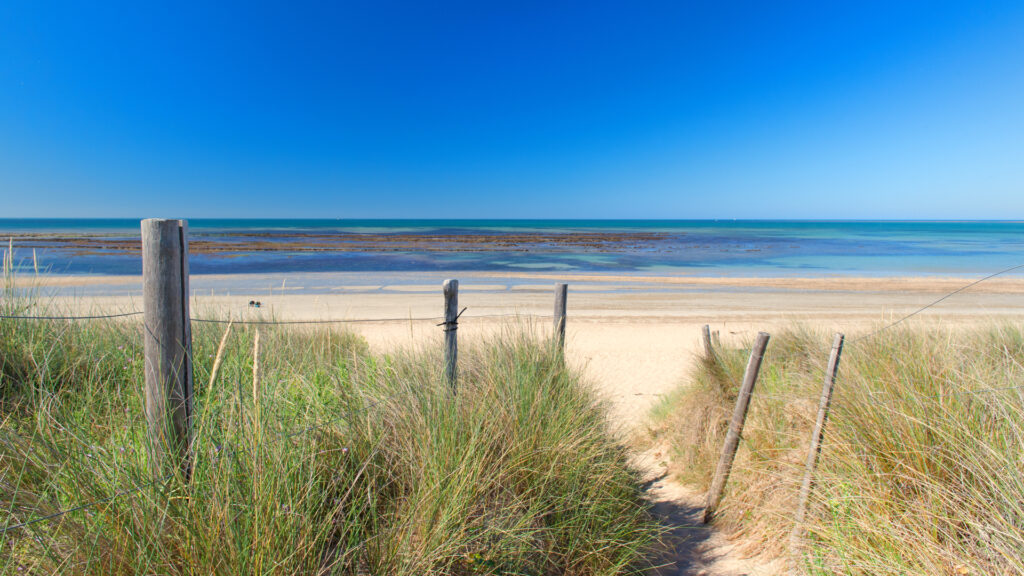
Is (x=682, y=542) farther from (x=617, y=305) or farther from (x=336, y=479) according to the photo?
(x=617, y=305)

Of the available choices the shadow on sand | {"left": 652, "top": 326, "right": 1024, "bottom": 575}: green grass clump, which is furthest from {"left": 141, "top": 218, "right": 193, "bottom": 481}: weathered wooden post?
{"left": 652, "top": 326, "right": 1024, "bottom": 575}: green grass clump

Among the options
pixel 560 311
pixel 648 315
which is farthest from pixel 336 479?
pixel 648 315

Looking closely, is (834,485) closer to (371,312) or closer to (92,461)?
(92,461)

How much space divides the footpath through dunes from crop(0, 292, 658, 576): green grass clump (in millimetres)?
843

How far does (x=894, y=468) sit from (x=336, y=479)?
2990 millimetres

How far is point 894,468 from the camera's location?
2.82m

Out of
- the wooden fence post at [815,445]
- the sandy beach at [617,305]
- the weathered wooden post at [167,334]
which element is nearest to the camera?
the weathered wooden post at [167,334]

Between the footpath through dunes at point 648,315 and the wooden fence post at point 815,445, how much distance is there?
414 mm

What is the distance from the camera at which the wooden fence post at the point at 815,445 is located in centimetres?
311

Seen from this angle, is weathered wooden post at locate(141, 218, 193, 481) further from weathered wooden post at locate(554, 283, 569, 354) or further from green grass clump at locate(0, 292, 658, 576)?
weathered wooden post at locate(554, 283, 569, 354)

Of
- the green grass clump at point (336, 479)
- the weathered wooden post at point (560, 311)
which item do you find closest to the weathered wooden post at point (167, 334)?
the green grass clump at point (336, 479)

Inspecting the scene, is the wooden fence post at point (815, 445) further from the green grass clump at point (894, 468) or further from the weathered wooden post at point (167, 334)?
the weathered wooden post at point (167, 334)

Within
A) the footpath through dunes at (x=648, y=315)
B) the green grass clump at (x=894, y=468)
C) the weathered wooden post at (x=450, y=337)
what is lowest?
the footpath through dunes at (x=648, y=315)

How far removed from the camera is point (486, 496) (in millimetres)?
2873
